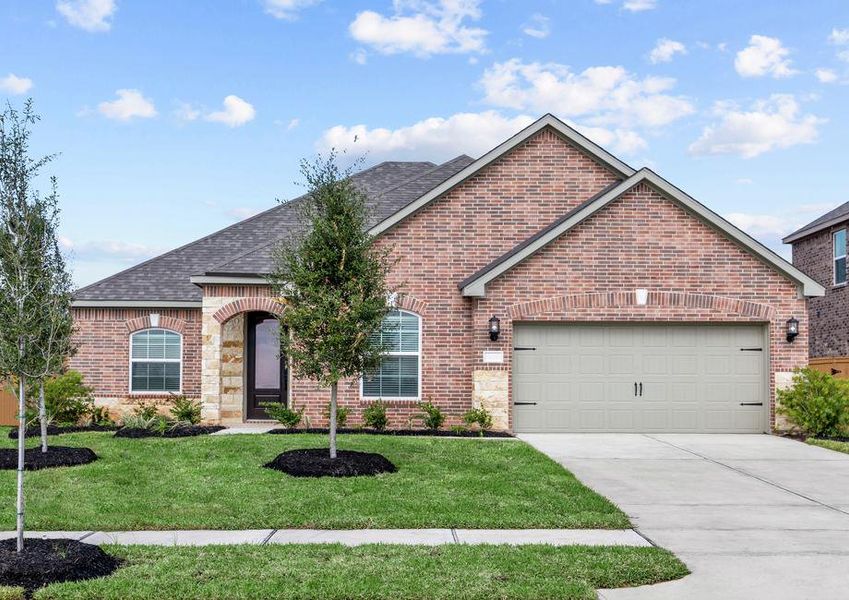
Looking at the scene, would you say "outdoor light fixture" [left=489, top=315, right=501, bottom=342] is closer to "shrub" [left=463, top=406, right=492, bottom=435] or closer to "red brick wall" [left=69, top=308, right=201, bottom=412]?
"shrub" [left=463, top=406, right=492, bottom=435]

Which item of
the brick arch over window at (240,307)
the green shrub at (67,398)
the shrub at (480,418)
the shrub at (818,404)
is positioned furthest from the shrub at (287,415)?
the shrub at (818,404)

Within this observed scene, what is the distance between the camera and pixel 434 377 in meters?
18.3

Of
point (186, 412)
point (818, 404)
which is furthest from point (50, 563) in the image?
point (818, 404)

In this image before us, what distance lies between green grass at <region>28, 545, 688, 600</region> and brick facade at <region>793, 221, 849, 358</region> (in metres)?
20.6

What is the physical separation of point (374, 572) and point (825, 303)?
23.8 m

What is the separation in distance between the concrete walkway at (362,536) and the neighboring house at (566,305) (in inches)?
350

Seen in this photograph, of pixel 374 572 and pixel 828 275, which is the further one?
pixel 828 275

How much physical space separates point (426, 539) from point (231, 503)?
9.56 ft

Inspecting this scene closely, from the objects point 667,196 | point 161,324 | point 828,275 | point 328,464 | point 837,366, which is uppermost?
point 667,196

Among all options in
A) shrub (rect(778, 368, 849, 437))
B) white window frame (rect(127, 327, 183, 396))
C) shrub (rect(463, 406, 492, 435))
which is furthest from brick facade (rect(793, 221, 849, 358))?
white window frame (rect(127, 327, 183, 396))

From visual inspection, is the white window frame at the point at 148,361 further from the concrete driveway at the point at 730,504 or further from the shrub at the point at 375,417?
the concrete driveway at the point at 730,504


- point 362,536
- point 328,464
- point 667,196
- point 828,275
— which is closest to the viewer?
point 362,536

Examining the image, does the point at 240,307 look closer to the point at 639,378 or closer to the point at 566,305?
the point at 566,305

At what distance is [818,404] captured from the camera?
55.0 ft
